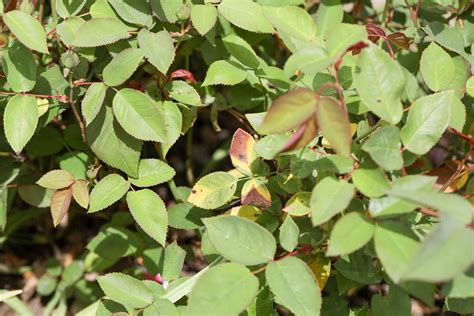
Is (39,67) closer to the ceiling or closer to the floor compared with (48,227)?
closer to the ceiling

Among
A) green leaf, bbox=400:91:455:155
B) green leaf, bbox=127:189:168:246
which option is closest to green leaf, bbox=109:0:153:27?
green leaf, bbox=127:189:168:246

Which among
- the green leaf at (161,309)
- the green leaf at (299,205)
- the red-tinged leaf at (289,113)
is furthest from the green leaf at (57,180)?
the red-tinged leaf at (289,113)

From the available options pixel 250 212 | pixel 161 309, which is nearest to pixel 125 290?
pixel 161 309

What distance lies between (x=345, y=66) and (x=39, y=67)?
0.69 m

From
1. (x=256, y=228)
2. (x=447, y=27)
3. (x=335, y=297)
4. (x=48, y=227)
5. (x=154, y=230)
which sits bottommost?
(x=48, y=227)

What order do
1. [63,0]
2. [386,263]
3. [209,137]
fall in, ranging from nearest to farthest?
[386,263] → [63,0] → [209,137]

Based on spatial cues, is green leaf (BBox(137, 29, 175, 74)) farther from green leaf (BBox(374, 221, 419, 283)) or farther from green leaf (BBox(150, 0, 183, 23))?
green leaf (BBox(374, 221, 419, 283))

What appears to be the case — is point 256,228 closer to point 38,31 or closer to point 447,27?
point 38,31

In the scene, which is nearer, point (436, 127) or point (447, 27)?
point (436, 127)

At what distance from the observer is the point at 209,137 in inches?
92.0

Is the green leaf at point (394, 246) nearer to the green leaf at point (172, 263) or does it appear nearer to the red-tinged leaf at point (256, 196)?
the red-tinged leaf at point (256, 196)

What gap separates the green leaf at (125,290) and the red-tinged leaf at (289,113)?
447 mm

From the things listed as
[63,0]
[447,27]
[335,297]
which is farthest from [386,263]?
[63,0]

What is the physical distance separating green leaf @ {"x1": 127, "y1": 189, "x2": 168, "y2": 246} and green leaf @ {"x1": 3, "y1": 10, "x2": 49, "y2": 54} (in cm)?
33
